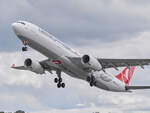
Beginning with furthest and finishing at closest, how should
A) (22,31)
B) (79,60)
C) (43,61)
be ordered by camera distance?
(43,61) → (79,60) → (22,31)

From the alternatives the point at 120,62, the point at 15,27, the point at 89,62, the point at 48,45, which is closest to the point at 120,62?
the point at 120,62

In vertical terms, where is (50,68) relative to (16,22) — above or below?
below

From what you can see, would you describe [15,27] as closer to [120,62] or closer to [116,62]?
[116,62]

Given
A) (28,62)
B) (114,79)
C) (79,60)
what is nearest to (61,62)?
(79,60)

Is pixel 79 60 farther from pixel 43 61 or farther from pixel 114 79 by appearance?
pixel 114 79

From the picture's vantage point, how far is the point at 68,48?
51344 millimetres

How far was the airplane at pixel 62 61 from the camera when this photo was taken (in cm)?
4816

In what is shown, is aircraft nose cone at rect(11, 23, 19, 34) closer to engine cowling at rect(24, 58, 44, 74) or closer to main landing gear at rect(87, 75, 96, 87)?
engine cowling at rect(24, 58, 44, 74)

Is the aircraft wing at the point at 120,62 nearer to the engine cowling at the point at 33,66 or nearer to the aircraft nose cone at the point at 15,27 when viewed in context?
the engine cowling at the point at 33,66

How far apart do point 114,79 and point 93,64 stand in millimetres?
9665

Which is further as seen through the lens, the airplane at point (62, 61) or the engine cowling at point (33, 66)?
the engine cowling at point (33, 66)

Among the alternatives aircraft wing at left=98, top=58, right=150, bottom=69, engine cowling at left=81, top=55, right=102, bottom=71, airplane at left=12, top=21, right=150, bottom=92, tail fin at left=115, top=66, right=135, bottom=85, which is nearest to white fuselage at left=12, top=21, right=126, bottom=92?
airplane at left=12, top=21, right=150, bottom=92

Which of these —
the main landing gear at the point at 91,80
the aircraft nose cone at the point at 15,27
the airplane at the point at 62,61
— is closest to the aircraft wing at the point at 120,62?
the airplane at the point at 62,61

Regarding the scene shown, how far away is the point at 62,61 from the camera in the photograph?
163ft
